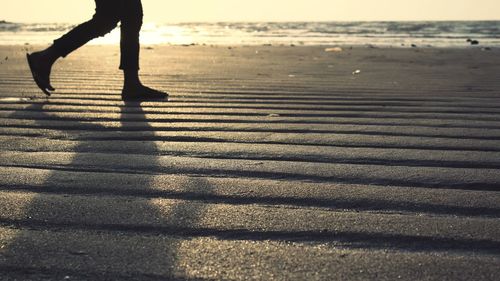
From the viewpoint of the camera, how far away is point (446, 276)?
1118 millimetres

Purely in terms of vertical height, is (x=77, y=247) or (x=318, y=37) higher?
(x=318, y=37)

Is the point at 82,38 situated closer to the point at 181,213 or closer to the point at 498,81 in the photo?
the point at 181,213

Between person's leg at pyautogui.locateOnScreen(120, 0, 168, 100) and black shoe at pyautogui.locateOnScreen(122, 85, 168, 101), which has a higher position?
person's leg at pyautogui.locateOnScreen(120, 0, 168, 100)

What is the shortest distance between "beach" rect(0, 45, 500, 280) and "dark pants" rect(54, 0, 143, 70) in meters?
0.56

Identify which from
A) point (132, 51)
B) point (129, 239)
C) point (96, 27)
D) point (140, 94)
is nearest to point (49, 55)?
point (96, 27)

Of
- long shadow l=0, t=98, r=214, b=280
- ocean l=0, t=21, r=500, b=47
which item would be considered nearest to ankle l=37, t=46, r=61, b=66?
long shadow l=0, t=98, r=214, b=280

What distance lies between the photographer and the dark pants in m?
3.68

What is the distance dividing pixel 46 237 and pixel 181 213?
335 millimetres

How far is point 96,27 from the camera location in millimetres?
3740

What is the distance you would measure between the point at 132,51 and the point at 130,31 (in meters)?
0.14

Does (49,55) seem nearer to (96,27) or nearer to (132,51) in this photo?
(96,27)

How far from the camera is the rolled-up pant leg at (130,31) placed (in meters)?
3.71

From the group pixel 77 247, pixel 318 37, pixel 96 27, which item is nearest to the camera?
pixel 77 247

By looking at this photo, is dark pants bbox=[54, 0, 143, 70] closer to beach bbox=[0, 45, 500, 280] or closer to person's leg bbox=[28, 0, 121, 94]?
person's leg bbox=[28, 0, 121, 94]
